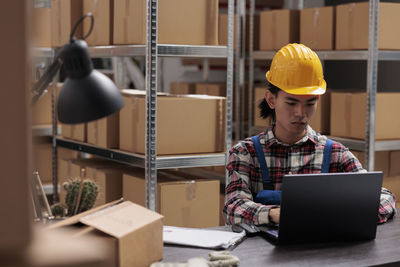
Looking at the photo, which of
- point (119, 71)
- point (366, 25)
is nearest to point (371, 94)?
point (366, 25)

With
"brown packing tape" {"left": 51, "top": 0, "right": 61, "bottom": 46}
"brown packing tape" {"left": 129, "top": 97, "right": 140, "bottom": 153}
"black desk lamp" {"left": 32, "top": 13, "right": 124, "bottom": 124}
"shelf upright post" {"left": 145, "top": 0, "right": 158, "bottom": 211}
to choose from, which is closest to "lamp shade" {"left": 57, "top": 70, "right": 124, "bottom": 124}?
"black desk lamp" {"left": 32, "top": 13, "right": 124, "bottom": 124}

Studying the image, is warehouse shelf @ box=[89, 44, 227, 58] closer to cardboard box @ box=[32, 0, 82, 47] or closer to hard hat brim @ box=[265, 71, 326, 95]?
cardboard box @ box=[32, 0, 82, 47]

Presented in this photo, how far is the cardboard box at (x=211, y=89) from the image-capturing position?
4844 millimetres

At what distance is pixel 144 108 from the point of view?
3.26 m

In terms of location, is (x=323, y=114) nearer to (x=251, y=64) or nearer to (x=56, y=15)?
(x=251, y=64)

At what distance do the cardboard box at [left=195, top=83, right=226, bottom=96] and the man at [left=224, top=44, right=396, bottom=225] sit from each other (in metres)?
2.39

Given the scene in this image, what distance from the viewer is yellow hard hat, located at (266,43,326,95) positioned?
7.62ft

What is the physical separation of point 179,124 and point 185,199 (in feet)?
1.37

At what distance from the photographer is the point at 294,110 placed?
2322 mm

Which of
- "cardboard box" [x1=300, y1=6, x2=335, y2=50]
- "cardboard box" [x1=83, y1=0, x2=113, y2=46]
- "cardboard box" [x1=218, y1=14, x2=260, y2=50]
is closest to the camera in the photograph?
"cardboard box" [x1=83, y1=0, x2=113, y2=46]

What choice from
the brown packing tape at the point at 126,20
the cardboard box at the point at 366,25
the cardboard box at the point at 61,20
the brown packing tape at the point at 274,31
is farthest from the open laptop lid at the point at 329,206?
the brown packing tape at the point at 274,31

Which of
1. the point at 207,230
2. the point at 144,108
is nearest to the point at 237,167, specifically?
the point at 207,230

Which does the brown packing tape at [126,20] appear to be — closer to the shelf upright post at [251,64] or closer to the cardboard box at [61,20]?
the cardboard box at [61,20]

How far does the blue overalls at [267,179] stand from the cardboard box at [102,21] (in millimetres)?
1590
